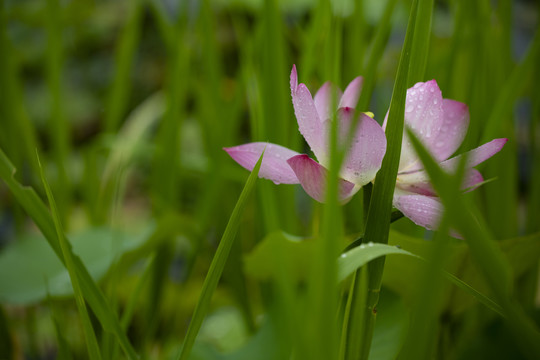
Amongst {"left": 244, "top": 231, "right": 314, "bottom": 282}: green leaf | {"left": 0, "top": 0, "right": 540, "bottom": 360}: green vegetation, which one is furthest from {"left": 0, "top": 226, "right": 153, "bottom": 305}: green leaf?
{"left": 244, "top": 231, "right": 314, "bottom": 282}: green leaf

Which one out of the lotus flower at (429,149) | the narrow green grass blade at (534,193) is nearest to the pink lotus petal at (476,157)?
the lotus flower at (429,149)

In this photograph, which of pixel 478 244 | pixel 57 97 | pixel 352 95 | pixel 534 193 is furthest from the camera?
pixel 57 97

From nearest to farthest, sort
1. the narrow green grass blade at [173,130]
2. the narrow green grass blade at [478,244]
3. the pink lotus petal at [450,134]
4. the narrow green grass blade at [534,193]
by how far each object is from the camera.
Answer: the narrow green grass blade at [478,244] < the pink lotus petal at [450,134] < the narrow green grass blade at [534,193] < the narrow green grass blade at [173,130]

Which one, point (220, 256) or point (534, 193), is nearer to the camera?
point (220, 256)

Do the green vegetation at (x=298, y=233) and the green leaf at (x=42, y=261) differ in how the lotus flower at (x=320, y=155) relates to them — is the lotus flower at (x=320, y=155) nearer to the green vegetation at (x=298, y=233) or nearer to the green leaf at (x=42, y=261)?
the green vegetation at (x=298, y=233)

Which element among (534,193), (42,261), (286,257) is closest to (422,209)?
(286,257)

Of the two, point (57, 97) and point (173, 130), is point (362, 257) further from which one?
point (57, 97)

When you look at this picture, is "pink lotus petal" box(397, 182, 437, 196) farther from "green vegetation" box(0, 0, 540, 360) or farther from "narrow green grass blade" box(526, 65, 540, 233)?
"narrow green grass blade" box(526, 65, 540, 233)

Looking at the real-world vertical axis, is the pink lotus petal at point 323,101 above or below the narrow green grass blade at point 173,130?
above
